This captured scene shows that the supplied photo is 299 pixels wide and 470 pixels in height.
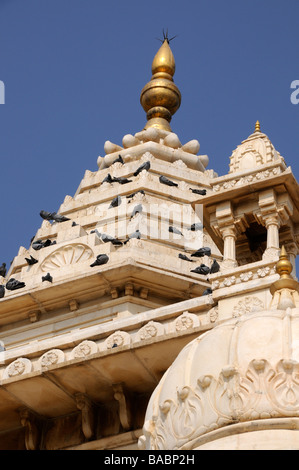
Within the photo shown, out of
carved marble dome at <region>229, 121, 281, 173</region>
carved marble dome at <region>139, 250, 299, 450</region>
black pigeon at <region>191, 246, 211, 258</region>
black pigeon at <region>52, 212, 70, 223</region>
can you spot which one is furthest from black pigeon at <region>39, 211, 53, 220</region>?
carved marble dome at <region>139, 250, 299, 450</region>

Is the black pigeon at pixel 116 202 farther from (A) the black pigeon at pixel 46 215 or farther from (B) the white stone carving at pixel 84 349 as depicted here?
(B) the white stone carving at pixel 84 349

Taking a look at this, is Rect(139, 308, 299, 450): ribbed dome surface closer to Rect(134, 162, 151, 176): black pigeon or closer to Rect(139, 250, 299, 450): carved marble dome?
Answer: Rect(139, 250, 299, 450): carved marble dome

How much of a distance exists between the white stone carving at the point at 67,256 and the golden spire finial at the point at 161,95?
13.0 meters

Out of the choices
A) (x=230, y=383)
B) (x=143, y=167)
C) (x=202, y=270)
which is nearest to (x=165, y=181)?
(x=143, y=167)

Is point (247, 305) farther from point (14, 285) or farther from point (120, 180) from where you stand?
point (120, 180)

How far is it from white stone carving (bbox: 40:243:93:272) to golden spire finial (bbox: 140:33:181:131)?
510 inches

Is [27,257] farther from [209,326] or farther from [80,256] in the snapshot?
[209,326]

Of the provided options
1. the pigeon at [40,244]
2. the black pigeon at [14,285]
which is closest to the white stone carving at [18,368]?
the black pigeon at [14,285]

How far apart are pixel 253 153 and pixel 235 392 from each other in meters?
12.8

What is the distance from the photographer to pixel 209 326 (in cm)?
2275

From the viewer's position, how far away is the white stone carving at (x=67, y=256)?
36344 mm

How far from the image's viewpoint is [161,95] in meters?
52.2

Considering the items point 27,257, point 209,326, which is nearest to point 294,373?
point 209,326

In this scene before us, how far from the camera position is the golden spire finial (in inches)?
1997
